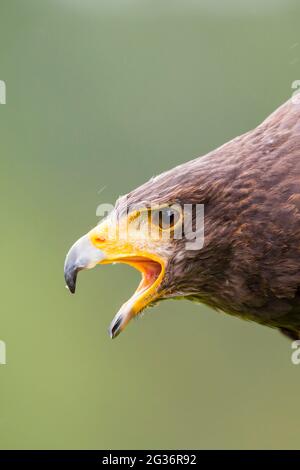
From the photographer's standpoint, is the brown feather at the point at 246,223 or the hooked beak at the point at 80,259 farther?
the brown feather at the point at 246,223

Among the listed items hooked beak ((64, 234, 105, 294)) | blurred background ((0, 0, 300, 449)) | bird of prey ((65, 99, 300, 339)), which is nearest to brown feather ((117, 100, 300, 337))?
bird of prey ((65, 99, 300, 339))

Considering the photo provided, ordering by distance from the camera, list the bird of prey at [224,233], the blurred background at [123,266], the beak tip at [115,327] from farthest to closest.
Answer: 1. the blurred background at [123,266]
2. the bird of prey at [224,233]
3. the beak tip at [115,327]

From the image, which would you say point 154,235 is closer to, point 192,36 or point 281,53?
point 281,53

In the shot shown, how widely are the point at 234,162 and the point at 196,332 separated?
268 inches

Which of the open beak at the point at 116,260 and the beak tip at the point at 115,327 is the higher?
the open beak at the point at 116,260

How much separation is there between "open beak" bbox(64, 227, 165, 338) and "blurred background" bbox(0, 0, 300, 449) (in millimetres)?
5831

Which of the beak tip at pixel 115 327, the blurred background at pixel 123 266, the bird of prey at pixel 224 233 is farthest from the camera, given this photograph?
the blurred background at pixel 123 266

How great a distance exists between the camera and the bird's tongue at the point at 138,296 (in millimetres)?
4375

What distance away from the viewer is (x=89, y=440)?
38.3 ft

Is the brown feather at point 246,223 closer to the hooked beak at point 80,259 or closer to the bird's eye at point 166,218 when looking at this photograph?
the bird's eye at point 166,218

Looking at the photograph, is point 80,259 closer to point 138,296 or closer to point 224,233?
point 138,296

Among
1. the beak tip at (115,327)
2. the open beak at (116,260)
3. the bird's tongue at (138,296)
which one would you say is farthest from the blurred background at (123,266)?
the beak tip at (115,327)
